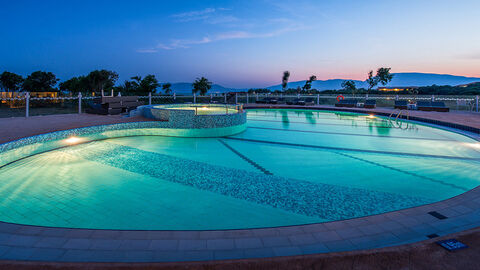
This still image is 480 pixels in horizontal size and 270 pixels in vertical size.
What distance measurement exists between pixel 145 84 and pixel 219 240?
27.0 m

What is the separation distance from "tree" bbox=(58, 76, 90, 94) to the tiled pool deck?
1340 inches

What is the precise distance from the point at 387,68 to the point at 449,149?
4475 centimetres

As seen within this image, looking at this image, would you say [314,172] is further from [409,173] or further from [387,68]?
[387,68]

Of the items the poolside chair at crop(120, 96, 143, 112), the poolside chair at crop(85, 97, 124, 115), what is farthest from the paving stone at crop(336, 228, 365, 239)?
the poolside chair at crop(120, 96, 143, 112)

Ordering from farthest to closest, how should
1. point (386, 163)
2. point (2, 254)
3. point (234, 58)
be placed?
point (234, 58) → point (386, 163) → point (2, 254)

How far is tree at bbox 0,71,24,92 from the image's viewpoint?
32.1 metres

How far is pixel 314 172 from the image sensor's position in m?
4.58

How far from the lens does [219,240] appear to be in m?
2.15

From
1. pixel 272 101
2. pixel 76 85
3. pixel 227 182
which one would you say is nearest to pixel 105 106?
pixel 227 182

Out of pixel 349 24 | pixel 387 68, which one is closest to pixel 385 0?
pixel 349 24

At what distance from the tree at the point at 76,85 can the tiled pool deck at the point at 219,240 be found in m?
34.0

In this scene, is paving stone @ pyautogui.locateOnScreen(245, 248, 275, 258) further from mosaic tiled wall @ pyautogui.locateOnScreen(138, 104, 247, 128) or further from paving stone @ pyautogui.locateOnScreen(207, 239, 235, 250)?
mosaic tiled wall @ pyautogui.locateOnScreen(138, 104, 247, 128)

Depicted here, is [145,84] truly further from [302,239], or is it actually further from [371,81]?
[371,81]

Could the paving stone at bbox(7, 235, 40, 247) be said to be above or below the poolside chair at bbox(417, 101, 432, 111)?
below
